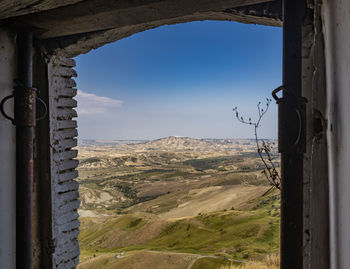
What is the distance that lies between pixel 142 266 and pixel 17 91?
466 centimetres

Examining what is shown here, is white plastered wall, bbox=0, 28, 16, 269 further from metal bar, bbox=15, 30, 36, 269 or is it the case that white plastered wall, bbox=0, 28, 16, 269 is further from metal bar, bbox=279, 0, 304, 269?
metal bar, bbox=279, 0, 304, 269

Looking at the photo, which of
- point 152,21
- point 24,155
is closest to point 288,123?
point 152,21

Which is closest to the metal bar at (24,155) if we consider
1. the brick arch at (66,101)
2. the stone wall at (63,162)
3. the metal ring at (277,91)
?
the brick arch at (66,101)

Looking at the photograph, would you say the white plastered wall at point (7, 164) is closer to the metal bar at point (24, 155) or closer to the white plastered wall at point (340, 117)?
the metal bar at point (24, 155)

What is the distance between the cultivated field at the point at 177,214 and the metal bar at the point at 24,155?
2.38 m

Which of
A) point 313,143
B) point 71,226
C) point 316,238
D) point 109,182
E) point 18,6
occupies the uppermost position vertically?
point 18,6

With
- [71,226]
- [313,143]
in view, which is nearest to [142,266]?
[71,226]

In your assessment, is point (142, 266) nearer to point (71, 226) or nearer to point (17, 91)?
point (71, 226)

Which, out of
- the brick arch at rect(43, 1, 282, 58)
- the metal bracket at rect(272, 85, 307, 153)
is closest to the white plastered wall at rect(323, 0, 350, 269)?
the metal bracket at rect(272, 85, 307, 153)

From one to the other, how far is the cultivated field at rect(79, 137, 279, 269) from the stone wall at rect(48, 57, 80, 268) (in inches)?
83.1

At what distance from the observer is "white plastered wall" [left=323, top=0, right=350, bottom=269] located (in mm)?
763

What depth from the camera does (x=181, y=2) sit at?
141 cm

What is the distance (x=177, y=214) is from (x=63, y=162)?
9.26 m

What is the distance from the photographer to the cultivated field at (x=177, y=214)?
5.54 m
